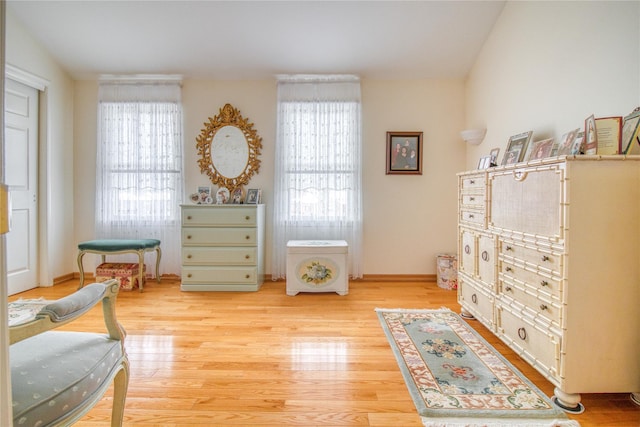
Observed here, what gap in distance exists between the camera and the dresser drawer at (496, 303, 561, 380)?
175cm

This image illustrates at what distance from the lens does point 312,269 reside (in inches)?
147

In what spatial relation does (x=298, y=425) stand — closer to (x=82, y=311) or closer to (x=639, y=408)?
(x=82, y=311)

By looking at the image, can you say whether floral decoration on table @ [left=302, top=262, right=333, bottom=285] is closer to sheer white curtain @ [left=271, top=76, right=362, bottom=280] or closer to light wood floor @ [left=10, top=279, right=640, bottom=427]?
light wood floor @ [left=10, top=279, right=640, bottom=427]

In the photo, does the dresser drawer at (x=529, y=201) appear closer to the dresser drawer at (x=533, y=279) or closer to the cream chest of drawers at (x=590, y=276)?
the cream chest of drawers at (x=590, y=276)

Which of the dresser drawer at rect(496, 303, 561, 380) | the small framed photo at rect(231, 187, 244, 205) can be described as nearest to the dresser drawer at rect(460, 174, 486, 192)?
the dresser drawer at rect(496, 303, 561, 380)

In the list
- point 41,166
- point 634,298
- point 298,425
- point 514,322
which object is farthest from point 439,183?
point 41,166

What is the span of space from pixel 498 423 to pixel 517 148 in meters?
2.10

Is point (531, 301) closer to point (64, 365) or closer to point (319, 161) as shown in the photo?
point (64, 365)

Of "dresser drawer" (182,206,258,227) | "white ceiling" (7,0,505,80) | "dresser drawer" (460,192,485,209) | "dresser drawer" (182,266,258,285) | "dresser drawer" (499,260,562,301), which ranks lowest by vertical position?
"dresser drawer" (182,266,258,285)

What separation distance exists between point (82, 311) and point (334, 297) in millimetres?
2758

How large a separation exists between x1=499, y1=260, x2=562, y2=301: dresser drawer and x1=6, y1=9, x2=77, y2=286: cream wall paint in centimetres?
482

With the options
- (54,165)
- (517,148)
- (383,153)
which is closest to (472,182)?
(517,148)

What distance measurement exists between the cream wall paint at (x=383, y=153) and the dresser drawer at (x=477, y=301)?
4.40 feet

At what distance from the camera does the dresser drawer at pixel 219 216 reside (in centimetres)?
382
